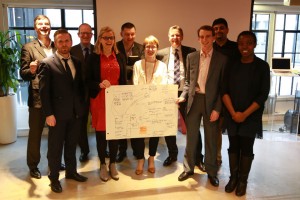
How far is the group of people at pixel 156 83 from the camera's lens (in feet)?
9.16

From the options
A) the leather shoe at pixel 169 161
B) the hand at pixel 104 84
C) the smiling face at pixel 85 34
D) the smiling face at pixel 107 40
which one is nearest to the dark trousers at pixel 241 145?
the leather shoe at pixel 169 161

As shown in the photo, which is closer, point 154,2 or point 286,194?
point 286,194

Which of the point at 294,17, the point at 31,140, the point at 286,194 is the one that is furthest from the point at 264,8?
the point at 31,140

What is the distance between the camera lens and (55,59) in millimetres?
2789

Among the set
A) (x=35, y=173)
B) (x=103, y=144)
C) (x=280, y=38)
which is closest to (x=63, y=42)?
(x=103, y=144)

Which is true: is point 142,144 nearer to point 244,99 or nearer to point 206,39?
point 244,99

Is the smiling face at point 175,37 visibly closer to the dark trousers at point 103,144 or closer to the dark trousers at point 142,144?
the dark trousers at point 142,144

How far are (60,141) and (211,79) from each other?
1593mm

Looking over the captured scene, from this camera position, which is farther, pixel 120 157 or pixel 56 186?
pixel 120 157

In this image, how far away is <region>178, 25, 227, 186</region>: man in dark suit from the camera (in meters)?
2.89

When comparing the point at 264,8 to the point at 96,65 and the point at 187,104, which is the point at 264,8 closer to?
the point at 187,104

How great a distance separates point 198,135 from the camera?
323cm

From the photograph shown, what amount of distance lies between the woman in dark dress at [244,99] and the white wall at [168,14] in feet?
A: 6.11

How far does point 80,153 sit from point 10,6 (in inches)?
95.4
